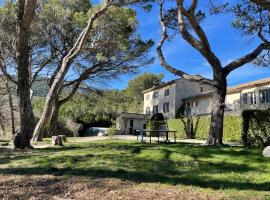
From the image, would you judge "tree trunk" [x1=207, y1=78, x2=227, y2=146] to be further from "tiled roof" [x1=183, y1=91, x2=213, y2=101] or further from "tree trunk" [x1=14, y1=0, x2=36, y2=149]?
"tiled roof" [x1=183, y1=91, x2=213, y2=101]

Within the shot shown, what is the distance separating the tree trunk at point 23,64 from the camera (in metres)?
16.9

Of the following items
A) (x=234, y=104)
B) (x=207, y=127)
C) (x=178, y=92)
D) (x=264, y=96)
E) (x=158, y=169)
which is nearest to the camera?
(x=158, y=169)

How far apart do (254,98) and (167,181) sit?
119ft

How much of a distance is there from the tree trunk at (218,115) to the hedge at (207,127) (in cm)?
1043

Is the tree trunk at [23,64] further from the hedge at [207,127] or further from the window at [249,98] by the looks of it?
the window at [249,98]

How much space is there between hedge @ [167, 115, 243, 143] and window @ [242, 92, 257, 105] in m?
7.72

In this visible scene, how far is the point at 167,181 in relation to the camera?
26.9 ft

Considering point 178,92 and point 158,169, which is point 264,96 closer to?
point 178,92

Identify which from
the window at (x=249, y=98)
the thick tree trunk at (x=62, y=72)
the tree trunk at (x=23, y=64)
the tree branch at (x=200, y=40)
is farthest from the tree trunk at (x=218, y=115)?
the window at (x=249, y=98)

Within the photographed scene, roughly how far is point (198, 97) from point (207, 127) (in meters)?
14.9

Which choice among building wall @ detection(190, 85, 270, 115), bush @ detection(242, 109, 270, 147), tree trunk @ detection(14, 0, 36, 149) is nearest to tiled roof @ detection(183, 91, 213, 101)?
building wall @ detection(190, 85, 270, 115)

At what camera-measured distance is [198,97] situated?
50.0 metres

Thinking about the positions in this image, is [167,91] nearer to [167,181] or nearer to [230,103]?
[230,103]

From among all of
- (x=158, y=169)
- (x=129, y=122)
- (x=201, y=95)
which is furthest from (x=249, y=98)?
(x=158, y=169)
